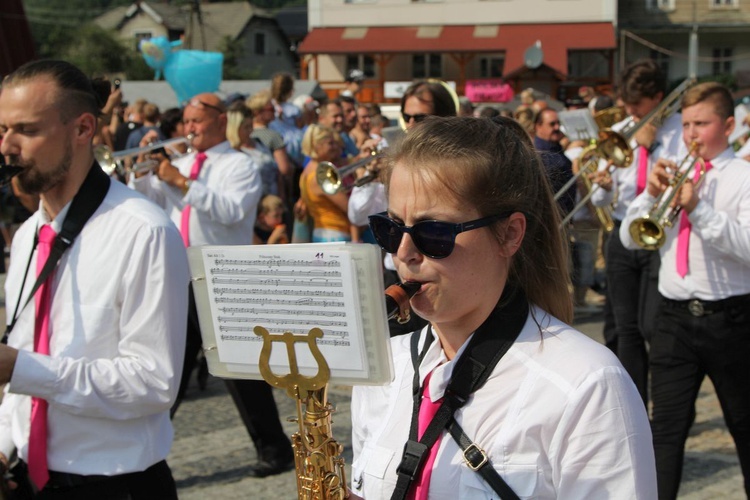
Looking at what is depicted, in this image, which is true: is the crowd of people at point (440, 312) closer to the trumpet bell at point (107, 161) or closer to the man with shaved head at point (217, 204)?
the man with shaved head at point (217, 204)

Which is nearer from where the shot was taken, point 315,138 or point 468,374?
point 468,374

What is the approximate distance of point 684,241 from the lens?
15.0 ft

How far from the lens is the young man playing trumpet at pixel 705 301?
172 inches

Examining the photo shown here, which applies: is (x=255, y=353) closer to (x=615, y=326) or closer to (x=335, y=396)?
(x=615, y=326)

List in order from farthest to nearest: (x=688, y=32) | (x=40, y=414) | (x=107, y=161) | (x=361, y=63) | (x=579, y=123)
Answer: (x=688, y=32), (x=361, y=63), (x=579, y=123), (x=107, y=161), (x=40, y=414)

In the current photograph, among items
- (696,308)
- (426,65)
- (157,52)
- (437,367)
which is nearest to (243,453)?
(696,308)

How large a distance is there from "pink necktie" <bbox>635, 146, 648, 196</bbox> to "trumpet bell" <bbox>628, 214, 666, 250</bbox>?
4.47ft

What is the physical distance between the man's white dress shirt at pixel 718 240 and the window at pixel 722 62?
152 feet

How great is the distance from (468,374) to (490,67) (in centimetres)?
4522

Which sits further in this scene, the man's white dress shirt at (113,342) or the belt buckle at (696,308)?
the belt buckle at (696,308)

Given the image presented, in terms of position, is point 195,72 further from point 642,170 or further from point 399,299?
point 399,299

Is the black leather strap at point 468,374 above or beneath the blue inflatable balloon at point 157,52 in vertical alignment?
above

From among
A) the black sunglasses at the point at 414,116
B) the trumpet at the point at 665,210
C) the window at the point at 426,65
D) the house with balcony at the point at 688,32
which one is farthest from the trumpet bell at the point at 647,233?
the house with balcony at the point at 688,32

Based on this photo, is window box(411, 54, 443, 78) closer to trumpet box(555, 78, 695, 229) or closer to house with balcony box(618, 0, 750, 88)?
house with balcony box(618, 0, 750, 88)
